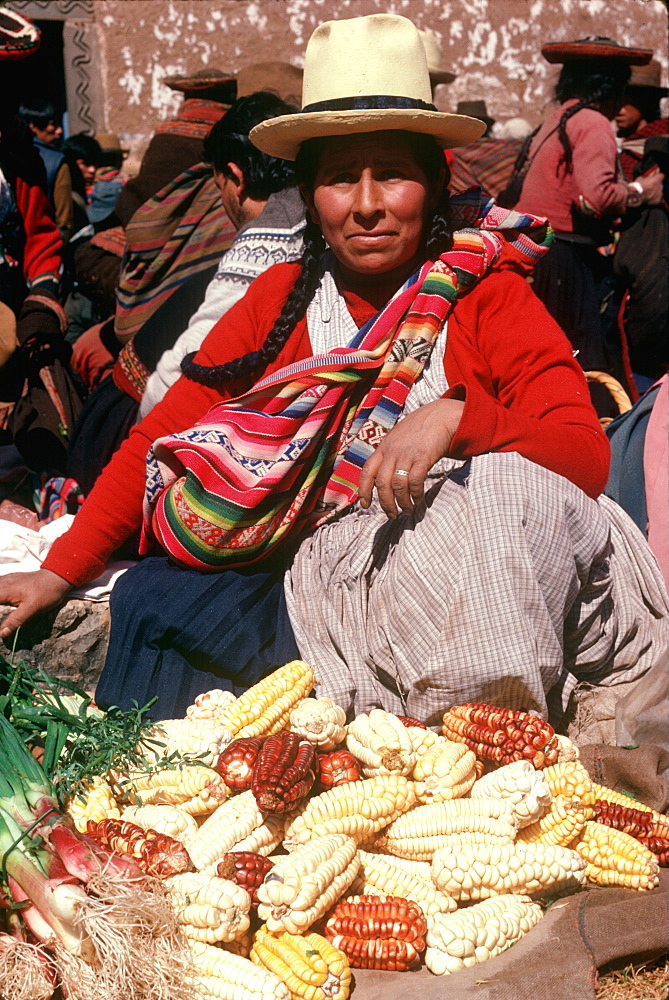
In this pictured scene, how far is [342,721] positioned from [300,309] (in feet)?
4.49

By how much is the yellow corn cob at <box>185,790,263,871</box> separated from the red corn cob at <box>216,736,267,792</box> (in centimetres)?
3

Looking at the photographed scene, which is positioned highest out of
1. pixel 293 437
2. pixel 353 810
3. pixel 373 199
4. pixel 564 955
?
pixel 373 199

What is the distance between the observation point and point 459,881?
1.98 meters

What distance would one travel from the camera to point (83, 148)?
8.29 meters

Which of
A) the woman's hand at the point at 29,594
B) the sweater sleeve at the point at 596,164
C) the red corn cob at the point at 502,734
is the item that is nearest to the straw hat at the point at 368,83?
the woman's hand at the point at 29,594

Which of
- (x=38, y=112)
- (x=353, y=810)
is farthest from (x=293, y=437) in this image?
(x=38, y=112)

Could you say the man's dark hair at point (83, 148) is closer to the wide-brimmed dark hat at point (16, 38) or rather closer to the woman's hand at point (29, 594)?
the wide-brimmed dark hat at point (16, 38)

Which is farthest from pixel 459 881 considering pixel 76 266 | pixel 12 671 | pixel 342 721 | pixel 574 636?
pixel 76 266

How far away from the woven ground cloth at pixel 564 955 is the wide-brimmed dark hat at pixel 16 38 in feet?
15.5

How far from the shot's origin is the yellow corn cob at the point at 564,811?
2.19 meters

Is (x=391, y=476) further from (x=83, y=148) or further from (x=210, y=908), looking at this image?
(x=83, y=148)

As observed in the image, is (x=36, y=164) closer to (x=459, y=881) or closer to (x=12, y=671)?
(x=12, y=671)

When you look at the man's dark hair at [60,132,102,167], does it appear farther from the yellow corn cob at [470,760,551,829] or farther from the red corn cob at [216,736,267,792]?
the yellow corn cob at [470,760,551,829]

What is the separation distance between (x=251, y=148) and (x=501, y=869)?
286cm
